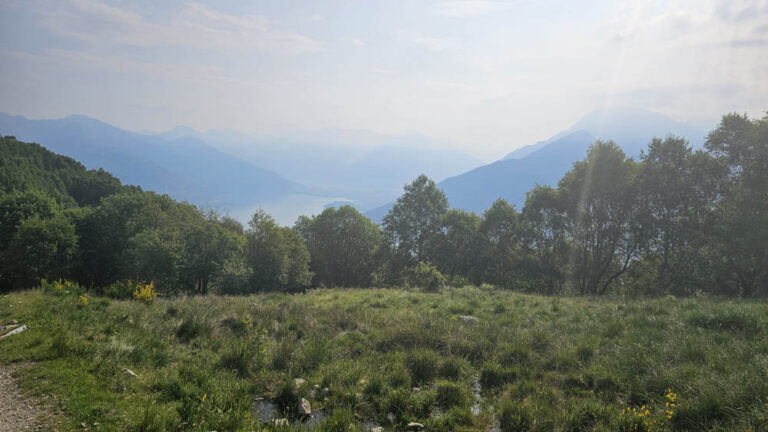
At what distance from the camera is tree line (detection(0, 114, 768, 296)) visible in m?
23.0

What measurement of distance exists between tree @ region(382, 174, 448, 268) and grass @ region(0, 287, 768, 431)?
32.5m

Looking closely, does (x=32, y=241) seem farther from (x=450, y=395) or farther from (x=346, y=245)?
(x=450, y=395)

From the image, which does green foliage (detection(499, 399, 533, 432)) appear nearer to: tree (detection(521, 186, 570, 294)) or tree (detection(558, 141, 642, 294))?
tree (detection(558, 141, 642, 294))

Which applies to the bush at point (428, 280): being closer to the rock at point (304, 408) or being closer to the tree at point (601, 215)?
the tree at point (601, 215)

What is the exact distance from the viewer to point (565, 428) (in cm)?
560

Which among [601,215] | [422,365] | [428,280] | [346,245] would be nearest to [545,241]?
[601,215]

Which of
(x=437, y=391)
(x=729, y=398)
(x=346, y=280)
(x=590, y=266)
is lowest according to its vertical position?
(x=346, y=280)

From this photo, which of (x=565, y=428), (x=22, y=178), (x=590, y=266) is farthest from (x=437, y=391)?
(x=22, y=178)

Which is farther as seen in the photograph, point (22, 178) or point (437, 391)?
point (22, 178)

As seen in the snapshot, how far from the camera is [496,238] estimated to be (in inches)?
1570

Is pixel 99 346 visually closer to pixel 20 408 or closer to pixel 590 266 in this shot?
pixel 20 408

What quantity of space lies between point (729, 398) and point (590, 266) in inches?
1189

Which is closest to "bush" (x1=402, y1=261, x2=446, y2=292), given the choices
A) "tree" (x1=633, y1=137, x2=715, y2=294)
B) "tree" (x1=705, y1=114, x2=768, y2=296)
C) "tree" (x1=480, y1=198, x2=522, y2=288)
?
"tree" (x1=480, y1=198, x2=522, y2=288)

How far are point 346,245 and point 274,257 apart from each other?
49.9 feet
